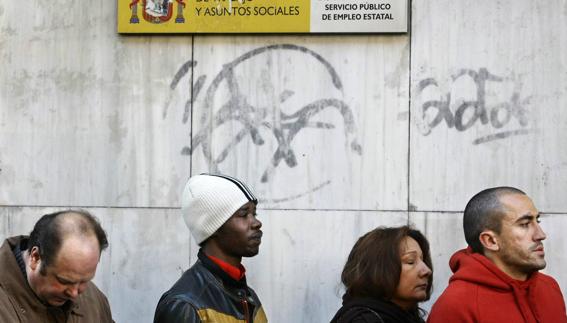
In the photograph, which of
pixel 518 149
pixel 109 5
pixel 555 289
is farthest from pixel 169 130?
pixel 555 289

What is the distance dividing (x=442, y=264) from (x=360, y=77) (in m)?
1.22

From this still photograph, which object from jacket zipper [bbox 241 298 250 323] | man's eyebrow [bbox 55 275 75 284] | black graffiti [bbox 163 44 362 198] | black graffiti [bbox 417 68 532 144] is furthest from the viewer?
black graffiti [bbox 163 44 362 198]

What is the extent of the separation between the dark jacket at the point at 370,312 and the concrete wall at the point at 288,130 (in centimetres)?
129

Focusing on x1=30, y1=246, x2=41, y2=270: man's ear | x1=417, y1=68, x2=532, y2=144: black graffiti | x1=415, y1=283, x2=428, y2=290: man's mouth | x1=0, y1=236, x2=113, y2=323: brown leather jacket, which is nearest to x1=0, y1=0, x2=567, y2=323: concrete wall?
x1=417, y1=68, x2=532, y2=144: black graffiti

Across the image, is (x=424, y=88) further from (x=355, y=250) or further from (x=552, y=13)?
(x=355, y=250)

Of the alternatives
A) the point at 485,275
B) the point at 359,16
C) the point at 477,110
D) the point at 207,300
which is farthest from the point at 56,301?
the point at 477,110

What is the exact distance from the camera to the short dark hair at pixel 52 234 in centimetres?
383

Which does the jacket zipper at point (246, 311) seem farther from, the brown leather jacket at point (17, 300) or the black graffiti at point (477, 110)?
the black graffiti at point (477, 110)

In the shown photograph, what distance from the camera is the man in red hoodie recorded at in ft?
14.1

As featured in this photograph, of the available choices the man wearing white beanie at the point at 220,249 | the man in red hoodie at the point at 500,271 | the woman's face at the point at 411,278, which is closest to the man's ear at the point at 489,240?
the man in red hoodie at the point at 500,271

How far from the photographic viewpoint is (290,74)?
597cm

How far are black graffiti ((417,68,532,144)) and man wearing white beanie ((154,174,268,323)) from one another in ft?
4.90

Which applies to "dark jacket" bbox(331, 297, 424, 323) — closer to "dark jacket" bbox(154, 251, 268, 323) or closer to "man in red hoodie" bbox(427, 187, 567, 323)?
"man in red hoodie" bbox(427, 187, 567, 323)

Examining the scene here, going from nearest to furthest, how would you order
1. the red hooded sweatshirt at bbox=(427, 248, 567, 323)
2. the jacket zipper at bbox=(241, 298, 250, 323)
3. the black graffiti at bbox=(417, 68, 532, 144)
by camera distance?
1. the red hooded sweatshirt at bbox=(427, 248, 567, 323)
2. the jacket zipper at bbox=(241, 298, 250, 323)
3. the black graffiti at bbox=(417, 68, 532, 144)
